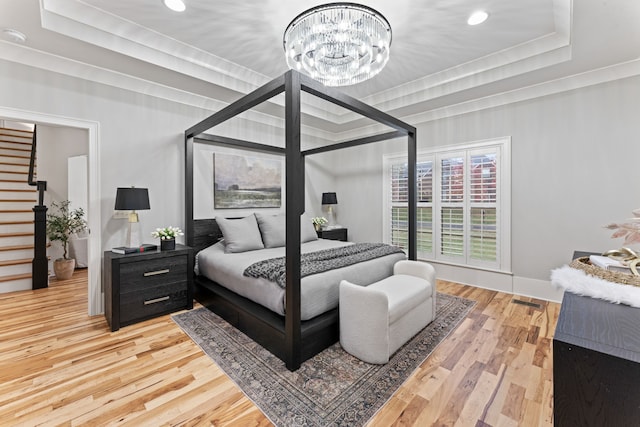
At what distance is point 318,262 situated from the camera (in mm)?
2656

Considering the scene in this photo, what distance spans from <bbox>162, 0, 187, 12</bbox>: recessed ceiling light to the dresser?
316 centimetres

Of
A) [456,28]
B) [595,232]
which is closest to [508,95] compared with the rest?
[456,28]

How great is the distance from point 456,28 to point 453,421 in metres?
3.16

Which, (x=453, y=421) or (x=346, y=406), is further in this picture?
(x=346, y=406)

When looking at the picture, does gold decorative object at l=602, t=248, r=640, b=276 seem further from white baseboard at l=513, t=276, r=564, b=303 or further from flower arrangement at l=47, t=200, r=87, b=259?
flower arrangement at l=47, t=200, r=87, b=259

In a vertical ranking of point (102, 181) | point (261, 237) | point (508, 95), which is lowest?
point (261, 237)

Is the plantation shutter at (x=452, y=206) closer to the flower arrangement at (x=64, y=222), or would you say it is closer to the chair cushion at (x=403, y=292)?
the chair cushion at (x=403, y=292)

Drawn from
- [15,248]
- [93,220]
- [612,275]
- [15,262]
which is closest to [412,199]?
[612,275]

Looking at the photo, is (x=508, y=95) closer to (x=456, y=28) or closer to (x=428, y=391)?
(x=456, y=28)

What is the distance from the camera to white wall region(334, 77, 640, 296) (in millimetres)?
2959

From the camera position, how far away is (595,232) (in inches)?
122

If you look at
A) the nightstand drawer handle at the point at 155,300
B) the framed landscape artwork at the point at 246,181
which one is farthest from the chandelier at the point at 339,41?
the nightstand drawer handle at the point at 155,300

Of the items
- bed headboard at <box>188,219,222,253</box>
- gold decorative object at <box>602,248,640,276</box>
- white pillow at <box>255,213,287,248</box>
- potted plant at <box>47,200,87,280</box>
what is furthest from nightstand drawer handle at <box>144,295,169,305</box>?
gold decorative object at <box>602,248,640,276</box>

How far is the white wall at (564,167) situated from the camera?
296 cm
